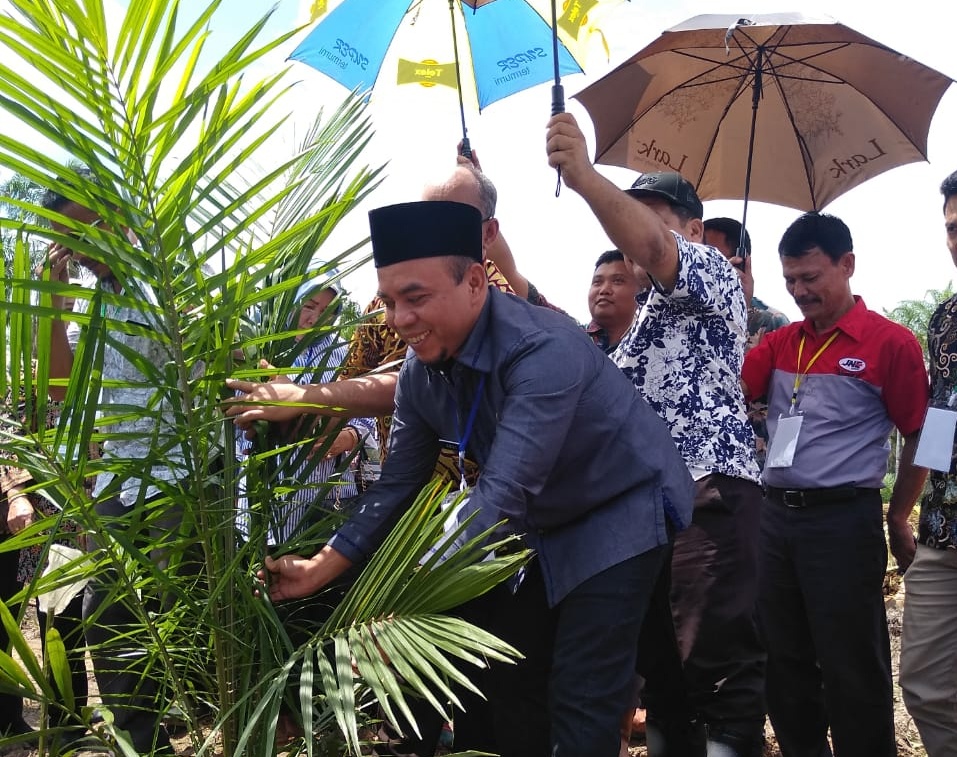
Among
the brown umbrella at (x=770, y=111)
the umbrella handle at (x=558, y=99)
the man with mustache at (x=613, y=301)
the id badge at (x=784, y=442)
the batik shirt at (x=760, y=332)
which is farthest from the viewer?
the batik shirt at (x=760, y=332)

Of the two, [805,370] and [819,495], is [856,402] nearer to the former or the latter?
[805,370]

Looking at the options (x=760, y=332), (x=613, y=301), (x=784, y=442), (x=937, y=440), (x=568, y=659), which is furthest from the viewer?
(x=760, y=332)

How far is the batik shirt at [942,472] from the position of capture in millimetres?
3129

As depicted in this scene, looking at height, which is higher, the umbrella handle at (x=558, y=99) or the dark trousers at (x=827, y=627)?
the umbrella handle at (x=558, y=99)

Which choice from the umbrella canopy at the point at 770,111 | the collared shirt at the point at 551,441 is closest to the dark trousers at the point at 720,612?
the collared shirt at the point at 551,441

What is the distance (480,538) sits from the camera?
5.55 ft

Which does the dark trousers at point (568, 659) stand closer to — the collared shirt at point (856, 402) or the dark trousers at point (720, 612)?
the dark trousers at point (720, 612)

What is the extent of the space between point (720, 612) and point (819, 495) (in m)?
0.93

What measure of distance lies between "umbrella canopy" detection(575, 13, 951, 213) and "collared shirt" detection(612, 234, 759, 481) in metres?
1.46

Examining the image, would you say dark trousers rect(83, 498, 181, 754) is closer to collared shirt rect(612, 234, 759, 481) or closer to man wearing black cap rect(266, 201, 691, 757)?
man wearing black cap rect(266, 201, 691, 757)

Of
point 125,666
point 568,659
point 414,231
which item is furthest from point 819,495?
point 125,666

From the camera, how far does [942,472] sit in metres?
3.19

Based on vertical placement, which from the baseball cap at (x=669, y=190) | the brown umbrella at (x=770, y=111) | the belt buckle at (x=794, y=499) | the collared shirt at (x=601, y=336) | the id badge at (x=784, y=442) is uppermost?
the brown umbrella at (x=770, y=111)

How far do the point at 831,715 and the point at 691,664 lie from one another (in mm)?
940
